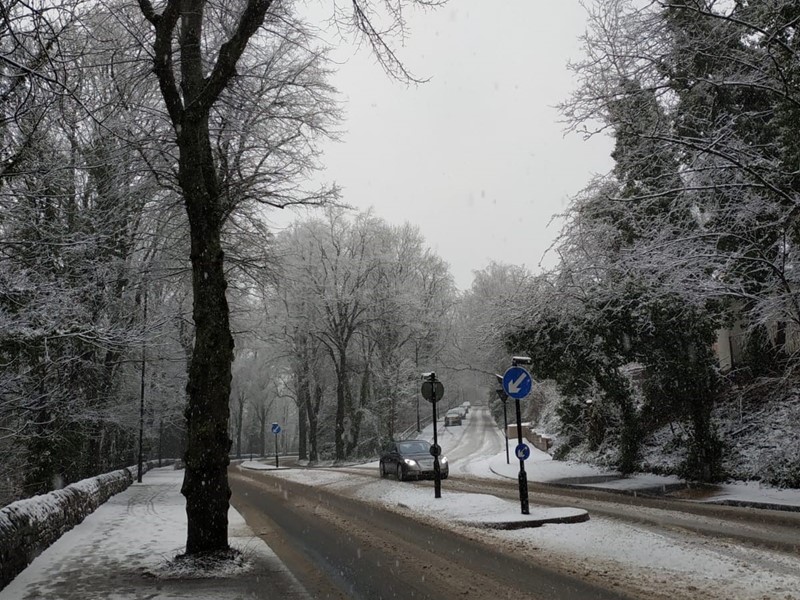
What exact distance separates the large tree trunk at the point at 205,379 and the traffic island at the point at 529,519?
5.22m

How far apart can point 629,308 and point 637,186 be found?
3.60 metres

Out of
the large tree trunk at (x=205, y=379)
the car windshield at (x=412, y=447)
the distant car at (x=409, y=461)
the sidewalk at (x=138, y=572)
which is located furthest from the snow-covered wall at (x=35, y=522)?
the car windshield at (x=412, y=447)

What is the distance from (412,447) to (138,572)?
59.2ft

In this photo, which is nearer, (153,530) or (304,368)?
(153,530)

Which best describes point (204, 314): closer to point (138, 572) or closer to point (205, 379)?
point (205, 379)

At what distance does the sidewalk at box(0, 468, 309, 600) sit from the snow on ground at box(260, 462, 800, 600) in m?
3.73

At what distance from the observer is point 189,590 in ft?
22.0

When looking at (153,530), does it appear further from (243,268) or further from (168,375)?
(168,375)

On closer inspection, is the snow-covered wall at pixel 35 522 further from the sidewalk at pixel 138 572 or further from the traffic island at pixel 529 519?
the traffic island at pixel 529 519

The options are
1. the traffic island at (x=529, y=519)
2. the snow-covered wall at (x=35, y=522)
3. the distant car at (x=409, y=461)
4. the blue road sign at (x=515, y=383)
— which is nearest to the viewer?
the snow-covered wall at (x=35, y=522)

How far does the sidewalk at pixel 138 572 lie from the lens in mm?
6602

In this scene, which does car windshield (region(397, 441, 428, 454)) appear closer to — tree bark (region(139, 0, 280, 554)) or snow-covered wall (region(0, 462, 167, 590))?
snow-covered wall (region(0, 462, 167, 590))

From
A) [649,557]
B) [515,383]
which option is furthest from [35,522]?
[515,383]

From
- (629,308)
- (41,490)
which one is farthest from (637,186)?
(41,490)
